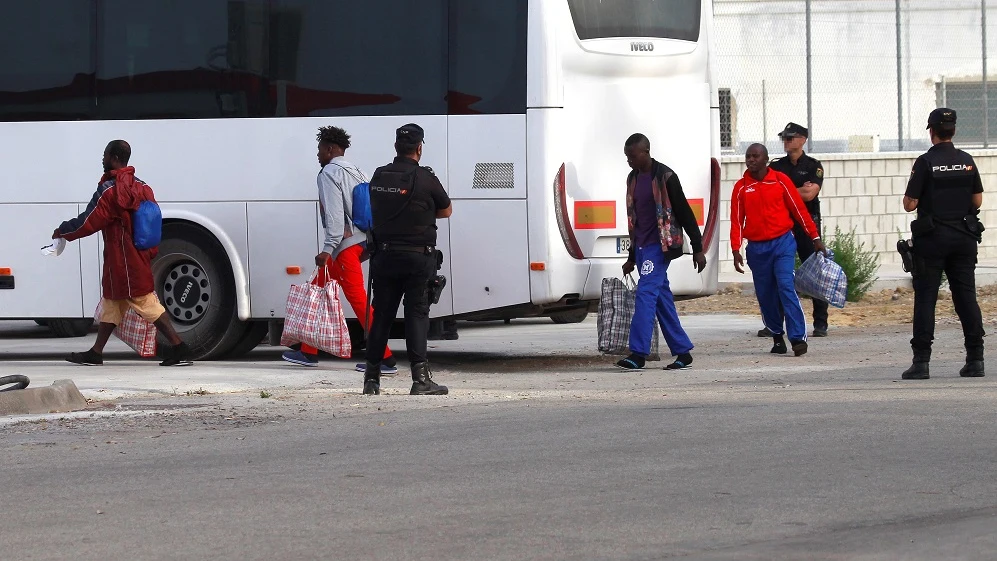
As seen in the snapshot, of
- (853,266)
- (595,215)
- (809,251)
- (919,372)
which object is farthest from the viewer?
(853,266)

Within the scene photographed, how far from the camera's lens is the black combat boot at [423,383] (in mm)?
10258

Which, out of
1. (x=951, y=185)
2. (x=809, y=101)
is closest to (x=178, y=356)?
(x=951, y=185)

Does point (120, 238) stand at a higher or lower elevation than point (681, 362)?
higher

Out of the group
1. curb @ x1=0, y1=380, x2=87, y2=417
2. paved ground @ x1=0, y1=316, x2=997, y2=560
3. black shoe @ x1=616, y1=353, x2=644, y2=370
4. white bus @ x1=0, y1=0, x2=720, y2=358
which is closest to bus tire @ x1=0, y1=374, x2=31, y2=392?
curb @ x1=0, y1=380, x2=87, y2=417

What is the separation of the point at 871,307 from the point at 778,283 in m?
5.50

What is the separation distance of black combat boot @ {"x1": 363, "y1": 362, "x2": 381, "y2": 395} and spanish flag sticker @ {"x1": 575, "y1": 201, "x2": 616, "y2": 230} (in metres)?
2.59

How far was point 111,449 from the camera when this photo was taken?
8000 mm

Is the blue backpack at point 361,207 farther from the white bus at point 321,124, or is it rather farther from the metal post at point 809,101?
the metal post at point 809,101

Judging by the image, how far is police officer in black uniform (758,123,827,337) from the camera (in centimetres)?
1467

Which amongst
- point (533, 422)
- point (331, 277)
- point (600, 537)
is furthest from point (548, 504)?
point (331, 277)

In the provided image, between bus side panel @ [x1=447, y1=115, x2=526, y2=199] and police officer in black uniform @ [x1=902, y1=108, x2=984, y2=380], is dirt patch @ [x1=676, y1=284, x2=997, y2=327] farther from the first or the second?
bus side panel @ [x1=447, y1=115, x2=526, y2=199]

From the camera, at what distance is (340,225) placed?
1189 centimetres

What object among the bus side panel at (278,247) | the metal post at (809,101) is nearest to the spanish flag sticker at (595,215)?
the bus side panel at (278,247)

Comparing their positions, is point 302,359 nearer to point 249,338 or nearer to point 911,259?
point 249,338
